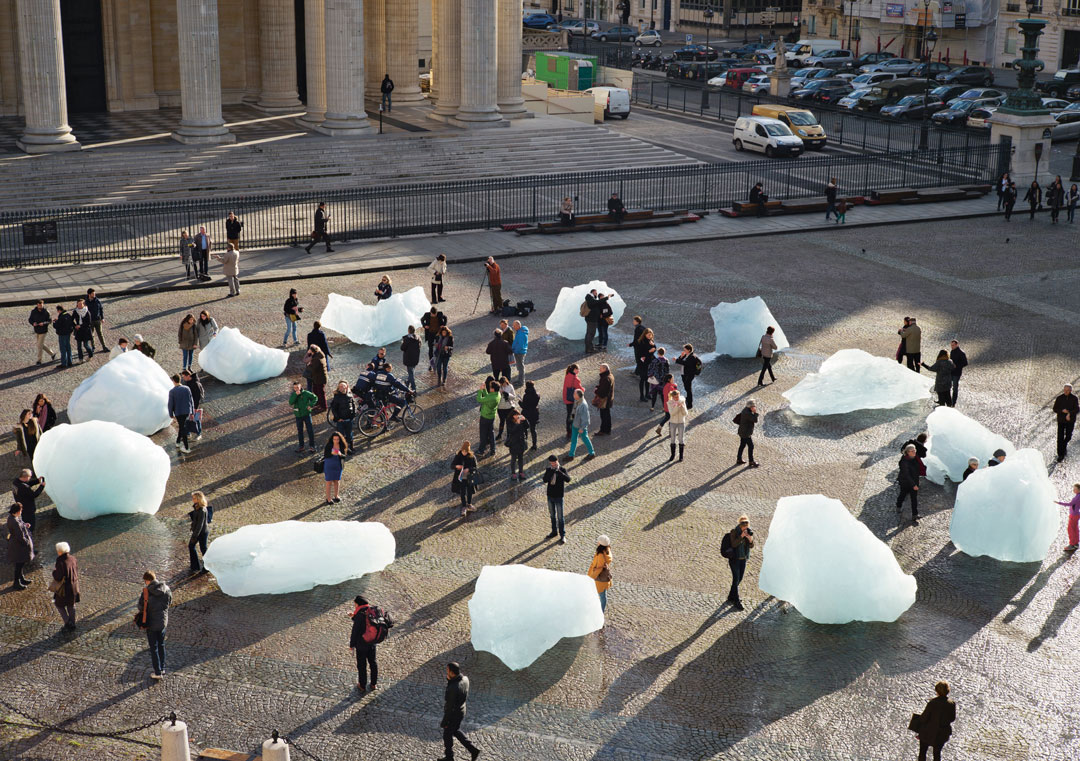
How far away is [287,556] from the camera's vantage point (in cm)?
1739

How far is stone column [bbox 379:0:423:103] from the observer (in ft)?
180

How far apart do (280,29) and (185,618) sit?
128ft

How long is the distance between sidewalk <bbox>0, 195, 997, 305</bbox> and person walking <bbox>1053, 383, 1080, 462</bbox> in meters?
17.7

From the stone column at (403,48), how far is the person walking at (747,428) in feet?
123

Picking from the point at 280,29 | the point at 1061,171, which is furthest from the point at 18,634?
the point at 1061,171

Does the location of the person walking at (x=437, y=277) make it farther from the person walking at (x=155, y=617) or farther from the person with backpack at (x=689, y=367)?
the person walking at (x=155, y=617)

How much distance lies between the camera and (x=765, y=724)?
14.8 meters

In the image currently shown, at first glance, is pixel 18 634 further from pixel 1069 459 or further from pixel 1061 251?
pixel 1061 251

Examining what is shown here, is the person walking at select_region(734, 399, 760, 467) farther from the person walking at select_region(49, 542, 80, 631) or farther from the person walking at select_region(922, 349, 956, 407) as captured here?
the person walking at select_region(49, 542, 80, 631)

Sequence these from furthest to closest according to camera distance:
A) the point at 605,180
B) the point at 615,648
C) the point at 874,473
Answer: the point at 605,180 < the point at 874,473 < the point at 615,648

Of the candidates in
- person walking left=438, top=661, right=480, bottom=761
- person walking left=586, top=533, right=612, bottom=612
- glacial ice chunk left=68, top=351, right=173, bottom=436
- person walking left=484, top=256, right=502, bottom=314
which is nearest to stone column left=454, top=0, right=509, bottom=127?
person walking left=484, top=256, right=502, bottom=314

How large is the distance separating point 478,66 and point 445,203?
8.68 m

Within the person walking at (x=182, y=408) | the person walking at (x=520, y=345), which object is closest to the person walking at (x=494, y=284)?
the person walking at (x=520, y=345)

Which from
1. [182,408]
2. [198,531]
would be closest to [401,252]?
[182,408]
